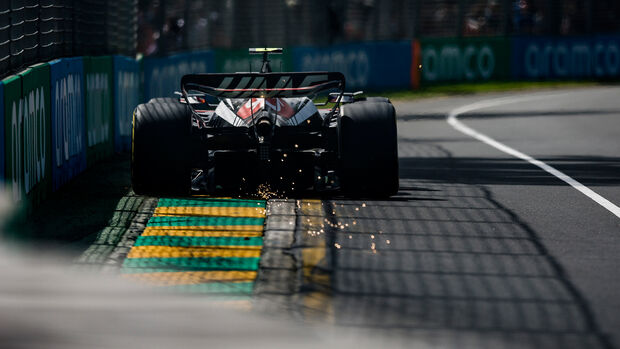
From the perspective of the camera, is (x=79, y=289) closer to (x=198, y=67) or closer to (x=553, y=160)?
(x=553, y=160)

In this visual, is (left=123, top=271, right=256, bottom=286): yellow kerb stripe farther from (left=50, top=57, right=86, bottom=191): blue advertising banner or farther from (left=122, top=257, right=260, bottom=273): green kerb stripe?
(left=50, top=57, right=86, bottom=191): blue advertising banner

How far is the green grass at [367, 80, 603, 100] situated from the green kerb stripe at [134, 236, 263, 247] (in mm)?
22822

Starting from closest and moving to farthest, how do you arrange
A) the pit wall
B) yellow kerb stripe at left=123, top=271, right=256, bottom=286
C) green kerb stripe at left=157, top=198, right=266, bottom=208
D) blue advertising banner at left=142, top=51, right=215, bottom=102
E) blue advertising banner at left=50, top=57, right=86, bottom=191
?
1. yellow kerb stripe at left=123, top=271, right=256, bottom=286
2. the pit wall
3. green kerb stripe at left=157, top=198, right=266, bottom=208
4. blue advertising banner at left=50, top=57, right=86, bottom=191
5. blue advertising banner at left=142, top=51, right=215, bottom=102

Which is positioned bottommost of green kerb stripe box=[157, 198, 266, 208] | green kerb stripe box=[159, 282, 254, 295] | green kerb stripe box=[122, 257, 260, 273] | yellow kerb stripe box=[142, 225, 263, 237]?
→ green kerb stripe box=[157, 198, 266, 208]

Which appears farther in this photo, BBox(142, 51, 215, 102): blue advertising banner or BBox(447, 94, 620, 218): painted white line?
BBox(142, 51, 215, 102): blue advertising banner

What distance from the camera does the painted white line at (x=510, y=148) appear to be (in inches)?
462

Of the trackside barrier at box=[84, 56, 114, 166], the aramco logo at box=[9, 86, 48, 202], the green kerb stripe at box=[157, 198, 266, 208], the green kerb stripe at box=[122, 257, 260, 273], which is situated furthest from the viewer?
the trackside barrier at box=[84, 56, 114, 166]

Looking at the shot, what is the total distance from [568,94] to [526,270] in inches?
982

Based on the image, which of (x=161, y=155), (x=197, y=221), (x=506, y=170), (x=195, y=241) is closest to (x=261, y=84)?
(x=161, y=155)

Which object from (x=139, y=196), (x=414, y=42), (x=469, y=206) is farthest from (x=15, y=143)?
(x=414, y=42)

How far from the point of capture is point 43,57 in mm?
13250

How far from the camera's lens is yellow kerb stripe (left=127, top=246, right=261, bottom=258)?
8711 mm

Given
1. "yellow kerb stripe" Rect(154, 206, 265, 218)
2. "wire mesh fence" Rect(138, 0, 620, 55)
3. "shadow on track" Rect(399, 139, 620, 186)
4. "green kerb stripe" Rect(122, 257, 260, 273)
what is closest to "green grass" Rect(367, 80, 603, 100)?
"wire mesh fence" Rect(138, 0, 620, 55)

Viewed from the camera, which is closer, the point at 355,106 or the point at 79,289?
the point at 79,289
